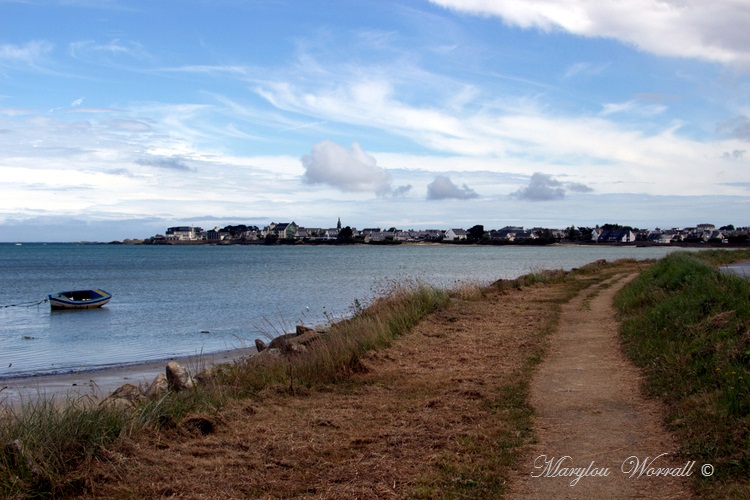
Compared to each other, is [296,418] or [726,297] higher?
[726,297]

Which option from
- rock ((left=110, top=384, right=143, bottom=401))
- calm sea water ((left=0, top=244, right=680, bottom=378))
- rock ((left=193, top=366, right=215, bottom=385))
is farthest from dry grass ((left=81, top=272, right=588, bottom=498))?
calm sea water ((left=0, top=244, right=680, bottom=378))

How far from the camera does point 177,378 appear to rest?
10.5 m

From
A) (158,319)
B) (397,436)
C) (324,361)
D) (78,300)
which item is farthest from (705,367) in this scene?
(78,300)

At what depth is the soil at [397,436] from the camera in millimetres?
5723

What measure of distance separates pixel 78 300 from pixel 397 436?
3365 centimetres

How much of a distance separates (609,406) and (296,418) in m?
4.03

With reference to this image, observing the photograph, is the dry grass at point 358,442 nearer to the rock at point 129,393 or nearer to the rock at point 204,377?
the rock at point 204,377

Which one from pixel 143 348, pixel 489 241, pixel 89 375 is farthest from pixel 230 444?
pixel 489 241

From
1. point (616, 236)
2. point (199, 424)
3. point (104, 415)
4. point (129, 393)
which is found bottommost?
point (129, 393)

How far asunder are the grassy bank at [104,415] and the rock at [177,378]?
0.52m

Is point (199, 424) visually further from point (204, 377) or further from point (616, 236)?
point (616, 236)

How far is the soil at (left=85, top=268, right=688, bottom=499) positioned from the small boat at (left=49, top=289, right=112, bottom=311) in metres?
28.8

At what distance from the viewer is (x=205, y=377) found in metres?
10.6

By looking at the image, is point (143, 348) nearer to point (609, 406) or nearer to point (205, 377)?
point (205, 377)
